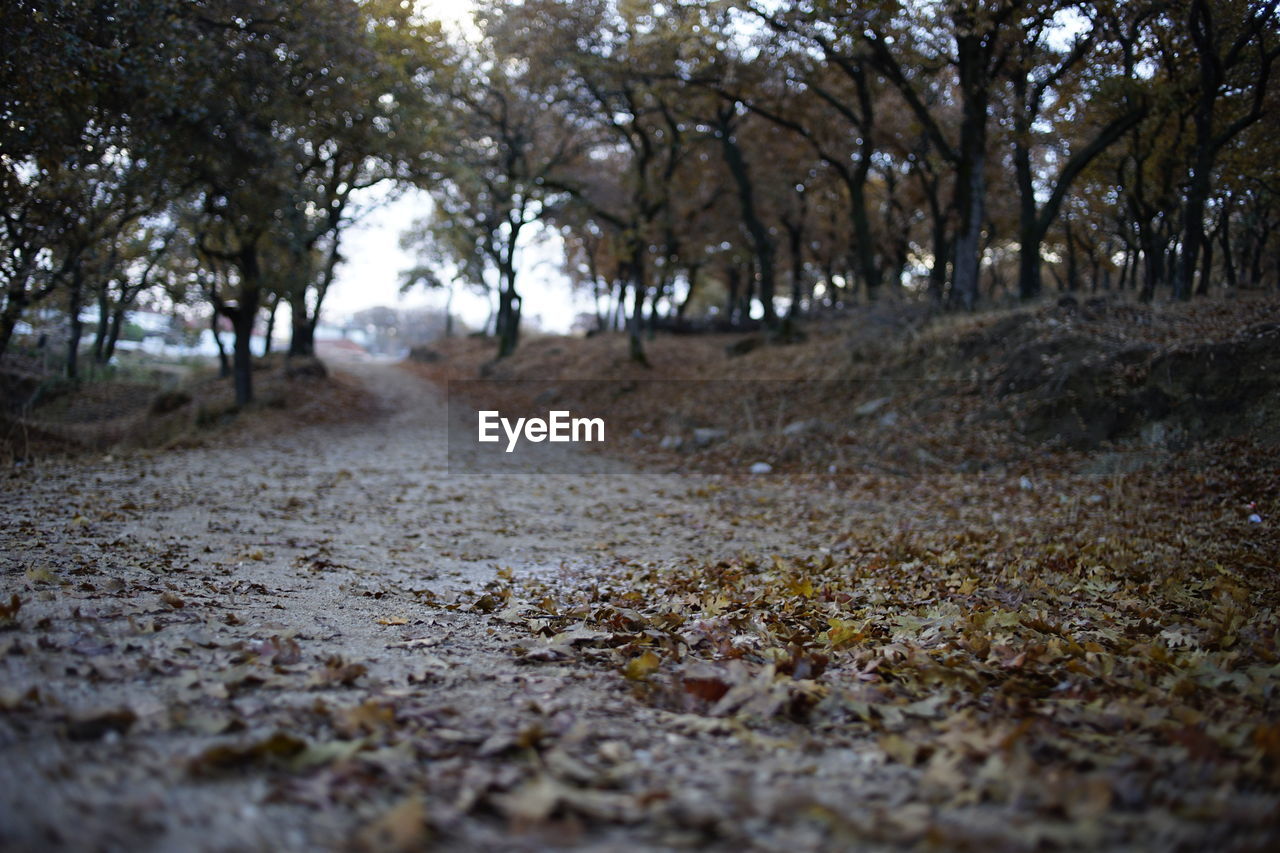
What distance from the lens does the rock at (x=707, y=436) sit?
13.5 meters

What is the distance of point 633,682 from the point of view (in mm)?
3074

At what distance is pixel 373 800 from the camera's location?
75.9 inches

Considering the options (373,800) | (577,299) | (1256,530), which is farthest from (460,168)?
(577,299)

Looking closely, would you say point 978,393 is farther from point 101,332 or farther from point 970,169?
point 101,332

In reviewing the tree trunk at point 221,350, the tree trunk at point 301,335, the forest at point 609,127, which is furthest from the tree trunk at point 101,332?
the tree trunk at point 301,335

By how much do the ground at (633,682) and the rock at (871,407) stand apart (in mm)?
5502

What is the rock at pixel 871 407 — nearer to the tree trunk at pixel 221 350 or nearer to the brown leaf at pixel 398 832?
the brown leaf at pixel 398 832

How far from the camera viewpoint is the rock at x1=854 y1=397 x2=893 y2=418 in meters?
12.6

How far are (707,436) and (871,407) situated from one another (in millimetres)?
2815

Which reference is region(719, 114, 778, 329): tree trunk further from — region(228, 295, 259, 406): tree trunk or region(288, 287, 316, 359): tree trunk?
region(288, 287, 316, 359): tree trunk

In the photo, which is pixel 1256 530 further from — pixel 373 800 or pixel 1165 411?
pixel 373 800

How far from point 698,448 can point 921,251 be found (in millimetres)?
27200

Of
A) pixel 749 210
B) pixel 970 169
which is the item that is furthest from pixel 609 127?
pixel 970 169

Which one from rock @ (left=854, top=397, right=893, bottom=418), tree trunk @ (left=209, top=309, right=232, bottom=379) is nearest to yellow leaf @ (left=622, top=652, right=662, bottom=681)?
rock @ (left=854, top=397, right=893, bottom=418)
